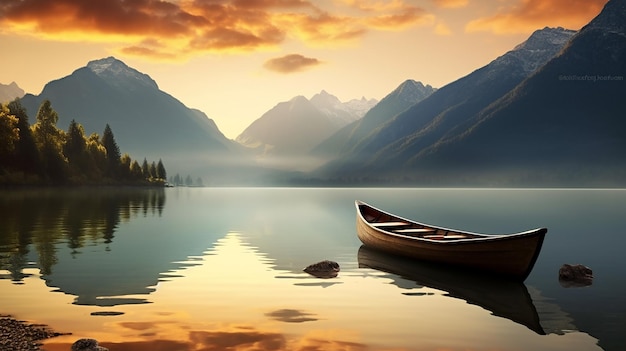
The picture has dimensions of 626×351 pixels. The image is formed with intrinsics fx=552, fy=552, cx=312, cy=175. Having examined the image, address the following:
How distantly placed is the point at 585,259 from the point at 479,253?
627 inches

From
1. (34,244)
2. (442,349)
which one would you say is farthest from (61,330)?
(34,244)

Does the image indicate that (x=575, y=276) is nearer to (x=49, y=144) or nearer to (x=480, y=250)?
A: (x=480, y=250)

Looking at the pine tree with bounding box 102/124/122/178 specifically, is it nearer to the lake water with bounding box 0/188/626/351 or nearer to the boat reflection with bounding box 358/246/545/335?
the lake water with bounding box 0/188/626/351

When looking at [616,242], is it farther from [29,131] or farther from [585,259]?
[29,131]

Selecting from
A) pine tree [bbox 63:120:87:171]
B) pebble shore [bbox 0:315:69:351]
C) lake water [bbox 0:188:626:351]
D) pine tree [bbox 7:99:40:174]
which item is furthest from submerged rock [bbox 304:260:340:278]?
pine tree [bbox 63:120:87:171]

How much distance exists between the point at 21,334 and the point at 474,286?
19.8 meters

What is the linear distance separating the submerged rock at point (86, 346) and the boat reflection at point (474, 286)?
14510 mm

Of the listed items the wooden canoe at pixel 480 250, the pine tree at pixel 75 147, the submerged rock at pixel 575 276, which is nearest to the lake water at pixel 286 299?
the submerged rock at pixel 575 276

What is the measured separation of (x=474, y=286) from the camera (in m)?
27.2

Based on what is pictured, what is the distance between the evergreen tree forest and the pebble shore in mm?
114039

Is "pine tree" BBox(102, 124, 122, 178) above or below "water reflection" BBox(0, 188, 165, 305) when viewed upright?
above

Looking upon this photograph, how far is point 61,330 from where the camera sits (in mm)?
18047

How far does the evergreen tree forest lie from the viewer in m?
124

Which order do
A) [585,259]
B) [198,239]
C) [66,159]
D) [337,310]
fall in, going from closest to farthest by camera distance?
[337,310] → [585,259] → [198,239] → [66,159]
